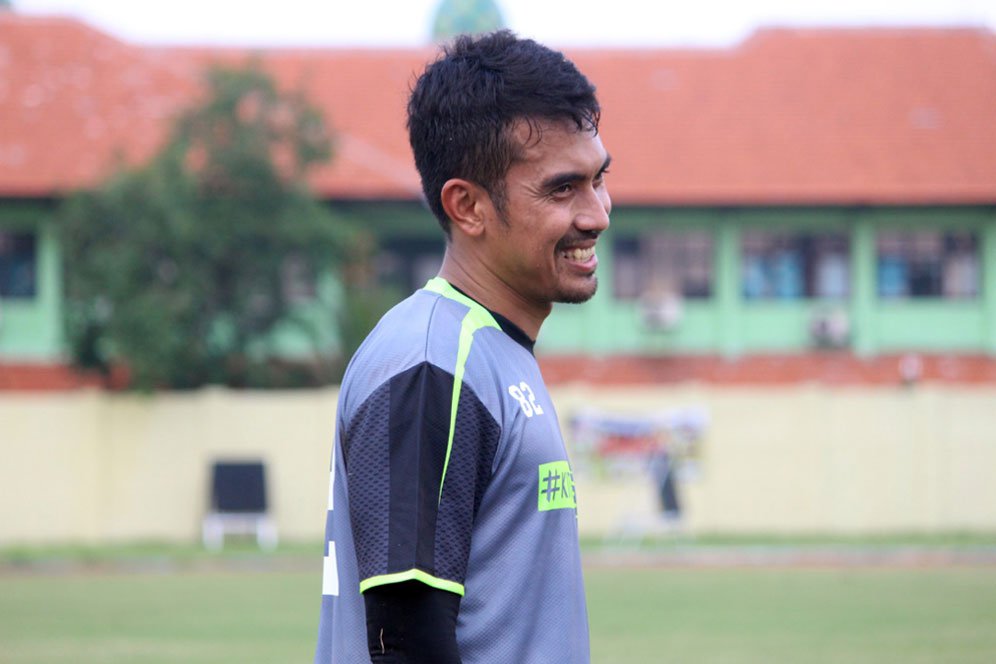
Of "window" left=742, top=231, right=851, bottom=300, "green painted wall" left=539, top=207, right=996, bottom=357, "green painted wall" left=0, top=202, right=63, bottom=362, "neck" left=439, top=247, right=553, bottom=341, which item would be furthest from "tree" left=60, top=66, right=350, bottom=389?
"neck" left=439, top=247, right=553, bottom=341

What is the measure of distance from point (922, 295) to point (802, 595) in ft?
67.3

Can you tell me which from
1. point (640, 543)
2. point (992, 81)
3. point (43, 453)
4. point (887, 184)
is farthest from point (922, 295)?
point (43, 453)

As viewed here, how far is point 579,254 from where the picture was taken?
3.11 metres

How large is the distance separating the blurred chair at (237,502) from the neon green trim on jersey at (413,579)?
947 inches

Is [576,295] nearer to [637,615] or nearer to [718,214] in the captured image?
[637,615]

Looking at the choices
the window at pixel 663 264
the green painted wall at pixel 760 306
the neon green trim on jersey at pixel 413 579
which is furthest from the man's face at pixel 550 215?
the window at pixel 663 264

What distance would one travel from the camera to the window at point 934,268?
36500 mm

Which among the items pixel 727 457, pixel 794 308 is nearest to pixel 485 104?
pixel 727 457

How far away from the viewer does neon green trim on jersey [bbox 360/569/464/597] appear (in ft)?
8.63

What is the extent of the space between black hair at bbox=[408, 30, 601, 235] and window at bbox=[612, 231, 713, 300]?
109ft

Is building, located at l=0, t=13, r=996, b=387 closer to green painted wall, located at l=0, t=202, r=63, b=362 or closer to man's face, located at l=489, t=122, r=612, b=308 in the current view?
green painted wall, located at l=0, t=202, r=63, b=362

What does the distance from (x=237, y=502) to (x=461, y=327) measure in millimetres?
24147

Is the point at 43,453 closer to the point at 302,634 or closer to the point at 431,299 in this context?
the point at 302,634

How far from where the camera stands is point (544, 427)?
9.45ft
